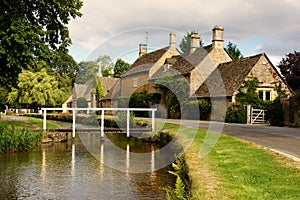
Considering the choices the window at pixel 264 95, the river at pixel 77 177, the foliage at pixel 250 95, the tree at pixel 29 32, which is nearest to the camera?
the river at pixel 77 177

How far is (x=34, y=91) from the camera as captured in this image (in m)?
56.6

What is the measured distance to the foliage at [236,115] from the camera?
30.3 meters

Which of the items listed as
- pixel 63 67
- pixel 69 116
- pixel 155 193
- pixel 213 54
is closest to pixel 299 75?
pixel 213 54

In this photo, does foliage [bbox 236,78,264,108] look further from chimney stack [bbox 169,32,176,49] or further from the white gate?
chimney stack [bbox 169,32,176,49]

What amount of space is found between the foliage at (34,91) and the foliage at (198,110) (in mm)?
28471

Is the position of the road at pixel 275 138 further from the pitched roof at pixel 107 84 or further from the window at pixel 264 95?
the pitched roof at pixel 107 84

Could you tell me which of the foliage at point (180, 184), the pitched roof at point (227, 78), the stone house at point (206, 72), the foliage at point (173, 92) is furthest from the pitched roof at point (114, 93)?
the foliage at point (180, 184)

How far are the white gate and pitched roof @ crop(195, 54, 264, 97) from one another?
107 inches

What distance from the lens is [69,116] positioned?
40.8 metres

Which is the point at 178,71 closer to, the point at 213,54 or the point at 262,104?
the point at 213,54

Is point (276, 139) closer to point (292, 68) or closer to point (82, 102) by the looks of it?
point (292, 68)

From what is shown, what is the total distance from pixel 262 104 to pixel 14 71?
21.5 meters

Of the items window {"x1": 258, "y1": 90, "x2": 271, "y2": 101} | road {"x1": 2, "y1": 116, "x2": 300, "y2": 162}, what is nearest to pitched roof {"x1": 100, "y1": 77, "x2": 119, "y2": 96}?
window {"x1": 258, "y1": 90, "x2": 271, "y2": 101}

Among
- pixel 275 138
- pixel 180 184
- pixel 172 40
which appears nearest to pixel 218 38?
pixel 172 40
